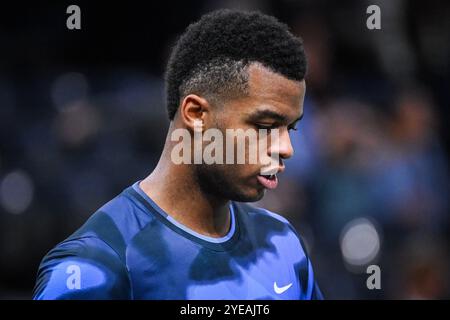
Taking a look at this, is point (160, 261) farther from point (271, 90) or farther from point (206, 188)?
point (271, 90)

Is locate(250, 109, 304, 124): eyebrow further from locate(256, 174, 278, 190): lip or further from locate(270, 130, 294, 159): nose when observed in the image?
locate(256, 174, 278, 190): lip

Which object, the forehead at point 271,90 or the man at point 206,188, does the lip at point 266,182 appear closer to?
the man at point 206,188

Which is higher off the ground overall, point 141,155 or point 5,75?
point 5,75

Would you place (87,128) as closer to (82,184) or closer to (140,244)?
(82,184)

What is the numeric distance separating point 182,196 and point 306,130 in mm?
3191

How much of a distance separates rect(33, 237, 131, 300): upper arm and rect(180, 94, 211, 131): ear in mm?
492

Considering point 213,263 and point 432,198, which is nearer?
point 213,263

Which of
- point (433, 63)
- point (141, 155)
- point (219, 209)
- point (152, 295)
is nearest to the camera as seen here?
point (152, 295)

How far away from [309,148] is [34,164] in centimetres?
193

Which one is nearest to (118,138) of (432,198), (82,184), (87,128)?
(87,128)

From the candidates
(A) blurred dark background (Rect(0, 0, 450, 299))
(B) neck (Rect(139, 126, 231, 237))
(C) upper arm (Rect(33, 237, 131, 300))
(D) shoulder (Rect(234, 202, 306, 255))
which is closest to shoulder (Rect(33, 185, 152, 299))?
(C) upper arm (Rect(33, 237, 131, 300))

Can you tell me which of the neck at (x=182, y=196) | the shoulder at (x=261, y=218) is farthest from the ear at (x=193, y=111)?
the shoulder at (x=261, y=218)

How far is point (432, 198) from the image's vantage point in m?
6.05

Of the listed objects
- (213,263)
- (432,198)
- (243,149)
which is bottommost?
(432,198)
